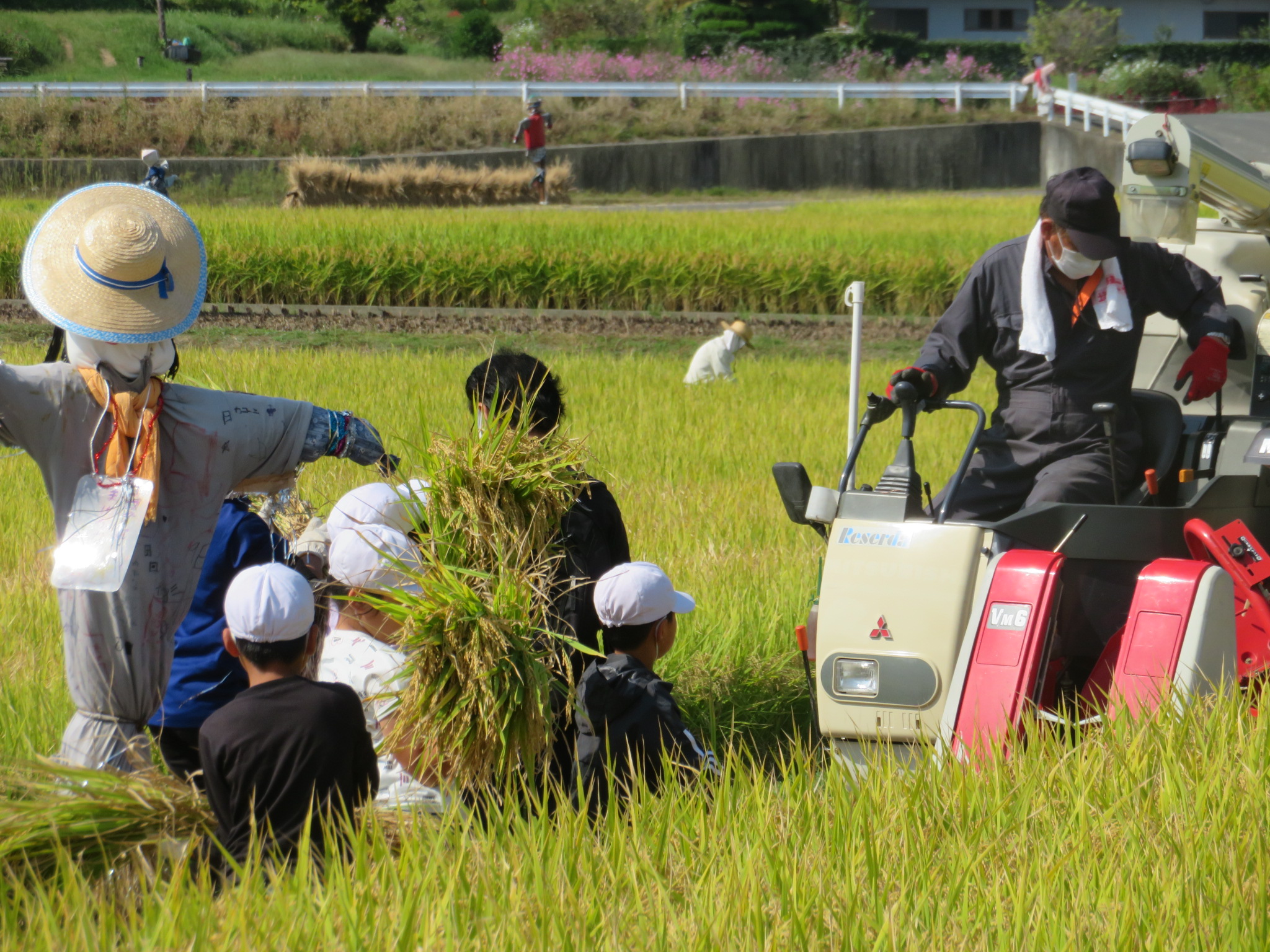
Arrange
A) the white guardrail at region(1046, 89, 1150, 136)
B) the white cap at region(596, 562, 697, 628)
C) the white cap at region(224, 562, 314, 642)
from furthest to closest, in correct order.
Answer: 1. the white guardrail at region(1046, 89, 1150, 136)
2. the white cap at region(596, 562, 697, 628)
3. the white cap at region(224, 562, 314, 642)

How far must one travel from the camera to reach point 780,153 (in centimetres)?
2869

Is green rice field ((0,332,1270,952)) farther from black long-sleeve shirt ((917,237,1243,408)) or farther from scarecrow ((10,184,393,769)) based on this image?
black long-sleeve shirt ((917,237,1243,408))

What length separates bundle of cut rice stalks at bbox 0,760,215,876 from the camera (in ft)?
8.17

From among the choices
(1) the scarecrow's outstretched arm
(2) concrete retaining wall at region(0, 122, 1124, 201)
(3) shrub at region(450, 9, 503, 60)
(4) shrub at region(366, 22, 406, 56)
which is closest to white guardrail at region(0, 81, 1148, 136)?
(2) concrete retaining wall at region(0, 122, 1124, 201)

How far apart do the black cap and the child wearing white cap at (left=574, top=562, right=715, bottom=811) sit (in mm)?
1703

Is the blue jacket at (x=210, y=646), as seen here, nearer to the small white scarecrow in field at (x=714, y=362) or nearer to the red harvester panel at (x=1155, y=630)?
the red harvester panel at (x=1155, y=630)

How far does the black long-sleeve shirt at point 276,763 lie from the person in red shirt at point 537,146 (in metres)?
22.9

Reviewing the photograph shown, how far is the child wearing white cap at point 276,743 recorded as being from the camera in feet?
8.61

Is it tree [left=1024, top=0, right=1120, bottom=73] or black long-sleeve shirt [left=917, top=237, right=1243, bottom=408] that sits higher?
tree [left=1024, top=0, right=1120, bottom=73]

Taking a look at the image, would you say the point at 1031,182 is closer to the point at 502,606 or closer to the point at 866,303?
the point at 866,303

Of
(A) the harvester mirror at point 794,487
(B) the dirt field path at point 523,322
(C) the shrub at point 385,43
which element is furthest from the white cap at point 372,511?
(C) the shrub at point 385,43

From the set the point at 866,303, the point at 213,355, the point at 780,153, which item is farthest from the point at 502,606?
the point at 780,153

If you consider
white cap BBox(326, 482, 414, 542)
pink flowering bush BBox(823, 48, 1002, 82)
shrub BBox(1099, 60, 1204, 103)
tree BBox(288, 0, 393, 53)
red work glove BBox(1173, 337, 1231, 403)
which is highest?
Result: tree BBox(288, 0, 393, 53)

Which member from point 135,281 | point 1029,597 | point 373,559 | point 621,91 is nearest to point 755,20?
point 621,91
